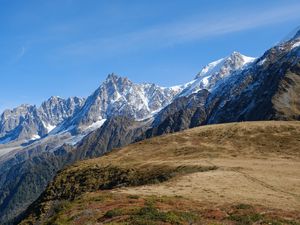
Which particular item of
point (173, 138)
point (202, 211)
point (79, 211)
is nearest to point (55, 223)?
point (79, 211)

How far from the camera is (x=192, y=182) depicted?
60.0m

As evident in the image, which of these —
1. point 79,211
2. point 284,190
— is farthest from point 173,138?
point 79,211

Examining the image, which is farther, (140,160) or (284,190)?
(140,160)

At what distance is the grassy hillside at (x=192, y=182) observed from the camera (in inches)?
1460

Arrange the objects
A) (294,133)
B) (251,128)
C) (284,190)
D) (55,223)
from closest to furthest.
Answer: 1. (55,223)
2. (284,190)
3. (294,133)
4. (251,128)

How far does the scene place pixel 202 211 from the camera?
3853 cm

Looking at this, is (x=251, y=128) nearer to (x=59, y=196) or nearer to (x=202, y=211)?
(x=59, y=196)

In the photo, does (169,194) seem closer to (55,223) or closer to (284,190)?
(284,190)

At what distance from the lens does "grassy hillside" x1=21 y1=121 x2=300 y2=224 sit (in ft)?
122

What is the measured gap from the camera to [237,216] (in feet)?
120

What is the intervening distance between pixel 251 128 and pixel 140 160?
105 ft

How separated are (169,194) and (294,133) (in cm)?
6507

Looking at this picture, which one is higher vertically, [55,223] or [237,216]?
[55,223]

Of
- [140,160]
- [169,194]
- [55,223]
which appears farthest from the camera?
[140,160]
